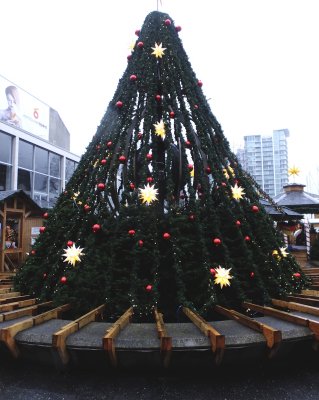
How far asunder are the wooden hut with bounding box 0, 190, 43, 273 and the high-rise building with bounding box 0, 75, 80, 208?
22.3 ft

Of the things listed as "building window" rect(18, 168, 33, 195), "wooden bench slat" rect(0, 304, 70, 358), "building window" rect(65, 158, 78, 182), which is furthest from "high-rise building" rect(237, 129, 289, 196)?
"wooden bench slat" rect(0, 304, 70, 358)

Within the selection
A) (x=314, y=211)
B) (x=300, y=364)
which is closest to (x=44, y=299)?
(x=300, y=364)

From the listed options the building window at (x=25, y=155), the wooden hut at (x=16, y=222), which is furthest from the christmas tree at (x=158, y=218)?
the building window at (x=25, y=155)

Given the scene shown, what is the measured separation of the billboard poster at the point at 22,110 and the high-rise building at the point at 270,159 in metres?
28.1

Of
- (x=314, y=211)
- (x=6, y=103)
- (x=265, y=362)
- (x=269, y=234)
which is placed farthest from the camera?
(x=6, y=103)

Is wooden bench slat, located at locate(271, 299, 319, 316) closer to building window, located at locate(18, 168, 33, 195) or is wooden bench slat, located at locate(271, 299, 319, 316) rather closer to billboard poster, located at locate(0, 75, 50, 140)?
building window, located at locate(18, 168, 33, 195)

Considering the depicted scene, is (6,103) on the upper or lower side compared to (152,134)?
upper

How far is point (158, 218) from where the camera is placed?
2979 mm

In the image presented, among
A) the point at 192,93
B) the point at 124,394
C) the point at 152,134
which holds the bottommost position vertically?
the point at 124,394

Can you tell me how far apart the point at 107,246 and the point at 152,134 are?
1232 millimetres

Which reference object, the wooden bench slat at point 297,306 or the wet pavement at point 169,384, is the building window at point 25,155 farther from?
the wooden bench slat at point 297,306

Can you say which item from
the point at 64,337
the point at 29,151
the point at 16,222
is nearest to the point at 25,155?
the point at 29,151

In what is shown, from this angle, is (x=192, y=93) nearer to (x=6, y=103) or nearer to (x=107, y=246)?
(x=107, y=246)

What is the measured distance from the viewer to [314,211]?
12758 mm
